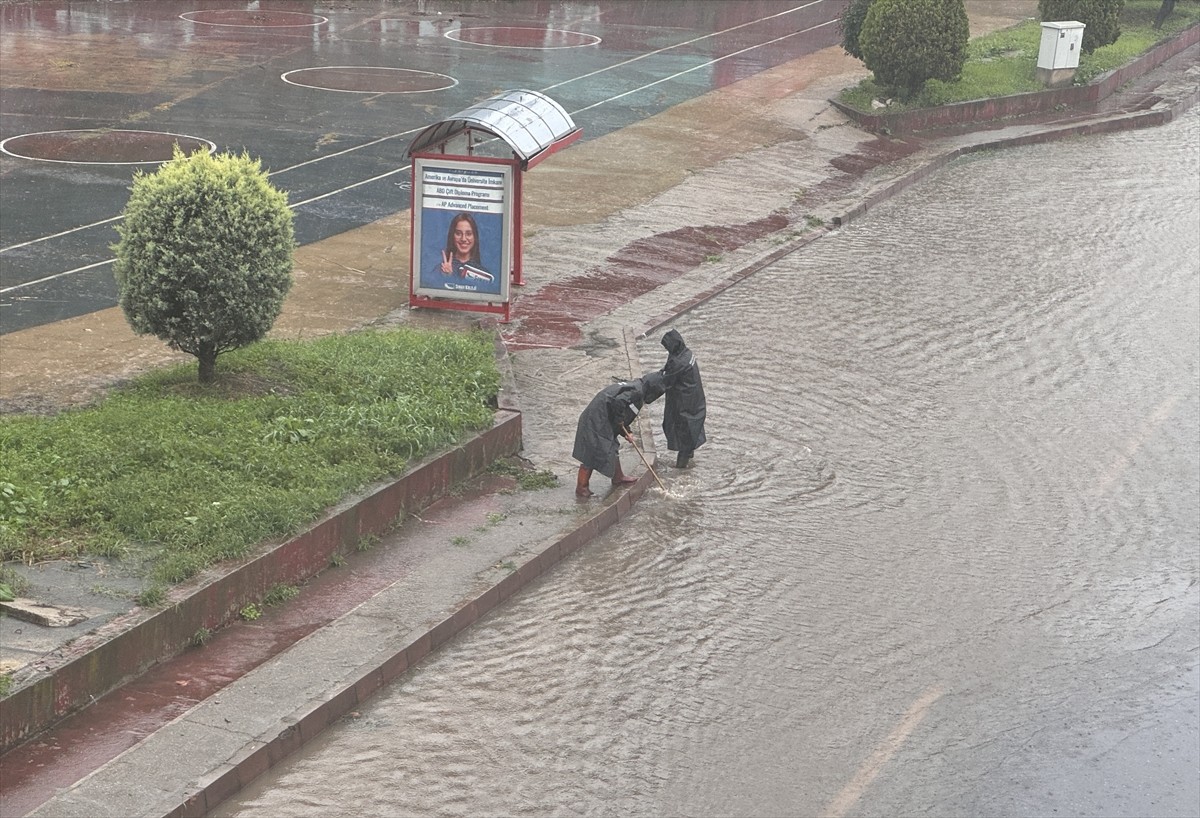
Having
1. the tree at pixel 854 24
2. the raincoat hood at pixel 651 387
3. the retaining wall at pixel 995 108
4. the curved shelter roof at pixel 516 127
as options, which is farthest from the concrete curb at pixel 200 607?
the tree at pixel 854 24

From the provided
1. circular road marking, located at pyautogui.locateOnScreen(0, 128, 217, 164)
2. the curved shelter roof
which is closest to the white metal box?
the curved shelter roof

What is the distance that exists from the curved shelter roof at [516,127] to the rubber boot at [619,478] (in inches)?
181

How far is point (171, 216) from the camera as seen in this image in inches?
424

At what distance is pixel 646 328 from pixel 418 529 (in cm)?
541

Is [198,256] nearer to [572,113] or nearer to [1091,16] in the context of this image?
[572,113]

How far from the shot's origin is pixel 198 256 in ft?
35.1

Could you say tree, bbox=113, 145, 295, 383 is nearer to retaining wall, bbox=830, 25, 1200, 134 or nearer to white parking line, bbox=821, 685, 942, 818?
white parking line, bbox=821, 685, 942, 818

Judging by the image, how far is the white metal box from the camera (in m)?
27.5

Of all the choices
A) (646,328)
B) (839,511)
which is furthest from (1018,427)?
(646,328)

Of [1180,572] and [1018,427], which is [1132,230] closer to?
[1018,427]

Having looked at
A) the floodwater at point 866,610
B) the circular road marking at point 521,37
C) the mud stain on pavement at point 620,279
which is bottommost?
the floodwater at point 866,610

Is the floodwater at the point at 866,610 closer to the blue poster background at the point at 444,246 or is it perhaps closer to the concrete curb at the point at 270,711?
the concrete curb at the point at 270,711

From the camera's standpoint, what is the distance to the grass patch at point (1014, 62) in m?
26.3

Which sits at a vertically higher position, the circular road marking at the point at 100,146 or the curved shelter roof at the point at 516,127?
the curved shelter roof at the point at 516,127
